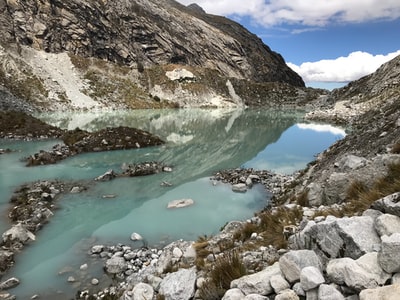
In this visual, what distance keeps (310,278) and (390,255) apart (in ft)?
3.78

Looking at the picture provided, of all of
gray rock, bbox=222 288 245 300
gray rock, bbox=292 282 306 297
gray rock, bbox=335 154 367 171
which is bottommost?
gray rock, bbox=222 288 245 300

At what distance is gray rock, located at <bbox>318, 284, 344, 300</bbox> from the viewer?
496 cm

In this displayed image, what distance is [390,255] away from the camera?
4.98 m

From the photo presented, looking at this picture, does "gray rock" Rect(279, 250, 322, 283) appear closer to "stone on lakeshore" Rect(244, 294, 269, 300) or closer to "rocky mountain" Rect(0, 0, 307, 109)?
"stone on lakeshore" Rect(244, 294, 269, 300)

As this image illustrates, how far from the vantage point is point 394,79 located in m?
74.8

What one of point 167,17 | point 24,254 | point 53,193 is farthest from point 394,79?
point 167,17

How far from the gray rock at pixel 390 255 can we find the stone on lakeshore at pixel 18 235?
49.6ft

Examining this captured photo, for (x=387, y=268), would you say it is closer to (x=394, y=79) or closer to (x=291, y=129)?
(x=291, y=129)

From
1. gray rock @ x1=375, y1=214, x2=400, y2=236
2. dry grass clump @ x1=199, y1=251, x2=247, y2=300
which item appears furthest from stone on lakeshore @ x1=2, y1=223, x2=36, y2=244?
gray rock @ x1=375, y1=214, x2=400, y2=236

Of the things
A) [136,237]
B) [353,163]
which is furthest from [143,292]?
[353,163]

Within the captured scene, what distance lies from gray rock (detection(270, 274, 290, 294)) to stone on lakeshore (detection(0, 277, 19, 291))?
34.2 feet

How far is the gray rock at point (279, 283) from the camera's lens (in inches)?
231

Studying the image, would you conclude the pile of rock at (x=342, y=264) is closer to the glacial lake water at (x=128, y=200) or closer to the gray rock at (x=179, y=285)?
the gray rock at (x=179, y=285)

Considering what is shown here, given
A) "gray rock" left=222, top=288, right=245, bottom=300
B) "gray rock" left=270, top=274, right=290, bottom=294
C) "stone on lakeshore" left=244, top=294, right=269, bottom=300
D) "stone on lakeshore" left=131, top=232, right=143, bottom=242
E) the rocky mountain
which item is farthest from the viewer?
the rocky mountain
